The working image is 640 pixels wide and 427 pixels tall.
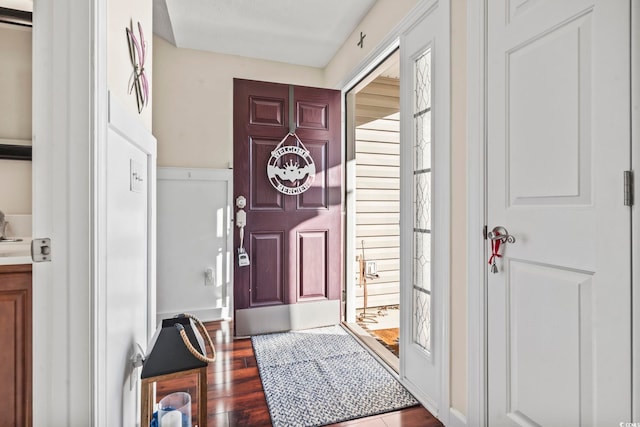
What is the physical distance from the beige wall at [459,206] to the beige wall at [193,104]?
2096mm

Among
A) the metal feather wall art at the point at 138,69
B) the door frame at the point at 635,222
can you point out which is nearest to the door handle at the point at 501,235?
the door frame at the point at 635,222

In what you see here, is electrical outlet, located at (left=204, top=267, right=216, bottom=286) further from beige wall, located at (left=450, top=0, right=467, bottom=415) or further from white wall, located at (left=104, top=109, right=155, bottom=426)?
beige wall, located at (left=450, top=0, right=467, bottom=415)

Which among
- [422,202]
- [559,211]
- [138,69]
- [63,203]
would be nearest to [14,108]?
[138,69]

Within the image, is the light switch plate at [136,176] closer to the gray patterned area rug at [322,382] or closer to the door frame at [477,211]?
the gray patterned area rug at [322,382]

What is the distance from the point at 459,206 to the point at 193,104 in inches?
97.5

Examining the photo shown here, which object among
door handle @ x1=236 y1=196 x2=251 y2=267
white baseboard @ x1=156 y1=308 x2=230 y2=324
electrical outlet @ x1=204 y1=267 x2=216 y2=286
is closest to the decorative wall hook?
door handle @ x1=236 y1=196 x2=251 y2=267

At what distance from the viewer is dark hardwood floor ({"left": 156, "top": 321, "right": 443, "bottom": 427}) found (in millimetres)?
1531

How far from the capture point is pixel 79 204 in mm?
854

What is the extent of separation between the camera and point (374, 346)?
238 centimetres

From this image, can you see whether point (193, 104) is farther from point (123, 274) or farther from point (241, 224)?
point (123, 274)

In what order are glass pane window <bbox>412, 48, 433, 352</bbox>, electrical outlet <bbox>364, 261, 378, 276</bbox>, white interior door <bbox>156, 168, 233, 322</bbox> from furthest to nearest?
electrical outlet <bbox>364, 261, 378, 276</bbox>, white interior door <bbox>156, 168, 233, 322</bbox>, glass pane window <bbox>412, 48, 433, 352</bbox>

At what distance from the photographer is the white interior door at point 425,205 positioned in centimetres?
154

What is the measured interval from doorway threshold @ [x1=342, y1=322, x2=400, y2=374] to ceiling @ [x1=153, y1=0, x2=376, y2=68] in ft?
8.17

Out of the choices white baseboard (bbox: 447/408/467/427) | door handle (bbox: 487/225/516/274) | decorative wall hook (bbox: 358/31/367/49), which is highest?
decorative wall hook (bbox: 358/31/367/49)
